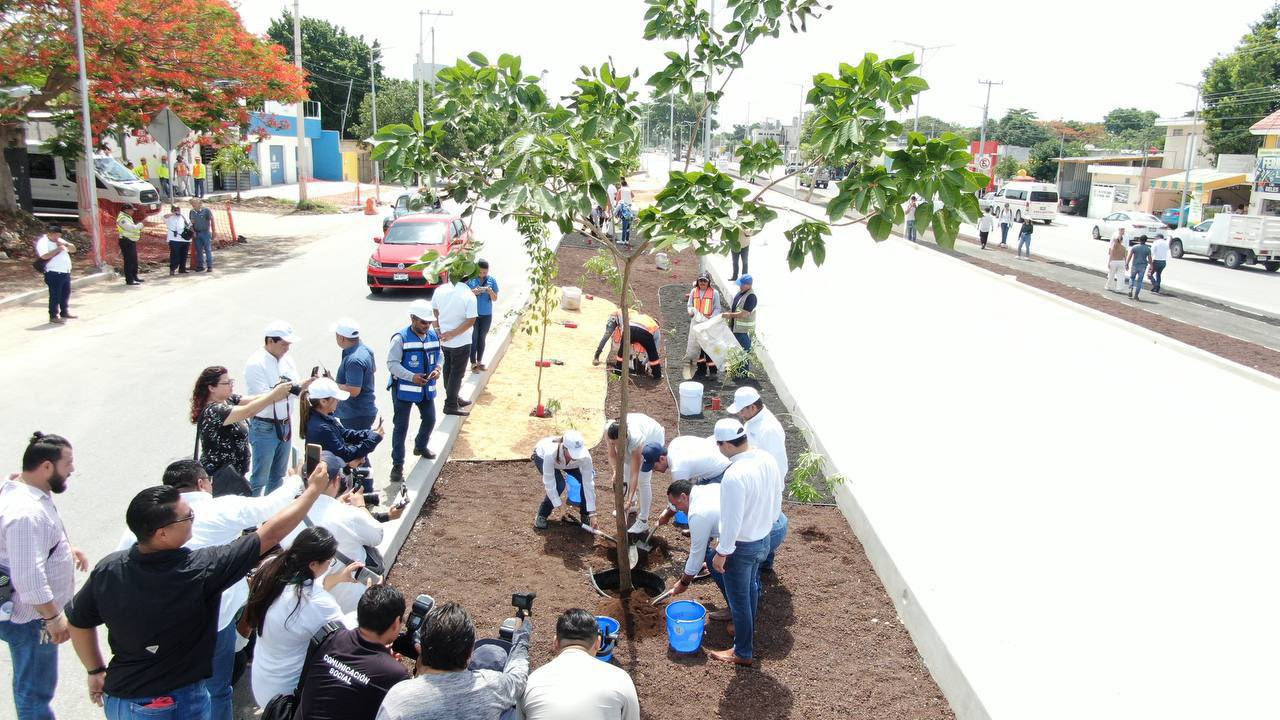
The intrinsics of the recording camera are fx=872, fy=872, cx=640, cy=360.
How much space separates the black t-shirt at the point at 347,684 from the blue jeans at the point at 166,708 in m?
0.47

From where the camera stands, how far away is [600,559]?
7.13 metres

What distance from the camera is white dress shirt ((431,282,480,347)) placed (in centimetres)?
934

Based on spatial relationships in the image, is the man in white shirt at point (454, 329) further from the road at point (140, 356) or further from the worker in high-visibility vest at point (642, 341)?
the worker in high-visibility vest at point (642, 341)

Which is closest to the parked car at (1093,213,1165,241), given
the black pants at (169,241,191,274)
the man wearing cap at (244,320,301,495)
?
the black pants at (169,241,191,274)

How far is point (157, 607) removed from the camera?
11.6ft

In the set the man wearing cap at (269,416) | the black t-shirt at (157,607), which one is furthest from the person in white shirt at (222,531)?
the man wearing cap at (269,416)

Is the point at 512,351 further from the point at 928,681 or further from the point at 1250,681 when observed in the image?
the point at 1250,681

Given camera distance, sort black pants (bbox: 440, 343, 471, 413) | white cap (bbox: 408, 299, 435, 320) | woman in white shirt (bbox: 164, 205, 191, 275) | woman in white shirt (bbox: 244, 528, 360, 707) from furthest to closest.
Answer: woman in white shirt (bbox: 164, 205, 191, 275)
black pants (bbox: 440, 343, 471, 413)
white cap (bbox: 408, 299, 435, 320)
woman in white shirt (bbox: 244, 528, 360, 707)

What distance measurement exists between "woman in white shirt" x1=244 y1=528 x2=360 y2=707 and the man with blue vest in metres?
3.90

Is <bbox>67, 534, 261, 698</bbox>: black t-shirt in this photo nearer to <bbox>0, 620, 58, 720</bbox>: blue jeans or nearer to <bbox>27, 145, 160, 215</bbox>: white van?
<bbox>0, 620, 58, 720</bbox>: blue jeans

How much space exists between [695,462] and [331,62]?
65.3 m

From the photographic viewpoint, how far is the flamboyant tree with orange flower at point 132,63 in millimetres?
18297

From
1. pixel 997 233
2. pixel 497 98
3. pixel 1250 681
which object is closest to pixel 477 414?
pixel 497 98

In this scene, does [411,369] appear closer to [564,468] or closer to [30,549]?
[564,468]
